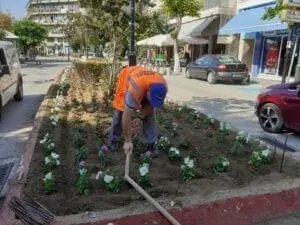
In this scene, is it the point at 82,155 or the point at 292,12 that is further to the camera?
the point at 292,12

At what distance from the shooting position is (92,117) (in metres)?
7.74

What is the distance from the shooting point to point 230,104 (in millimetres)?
12148

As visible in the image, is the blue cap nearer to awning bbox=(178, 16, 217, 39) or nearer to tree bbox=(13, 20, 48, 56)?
awning bbox=(178, 16, 217, 39)

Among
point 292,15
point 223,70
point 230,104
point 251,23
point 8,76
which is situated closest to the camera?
point 8,76

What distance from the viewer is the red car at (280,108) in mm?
7363

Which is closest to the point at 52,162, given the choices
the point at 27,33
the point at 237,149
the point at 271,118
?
the point at 237,149

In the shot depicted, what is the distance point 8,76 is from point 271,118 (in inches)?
246

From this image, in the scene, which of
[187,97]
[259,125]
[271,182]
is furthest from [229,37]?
[271,182]

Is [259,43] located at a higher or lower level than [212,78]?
higher

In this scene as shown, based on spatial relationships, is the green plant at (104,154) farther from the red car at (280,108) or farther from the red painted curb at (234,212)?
the red car at (280,108)

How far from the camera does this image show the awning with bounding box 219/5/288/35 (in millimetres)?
18062

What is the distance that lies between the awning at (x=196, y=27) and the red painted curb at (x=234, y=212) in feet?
79.1

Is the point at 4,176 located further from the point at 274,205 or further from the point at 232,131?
the point at 232,131

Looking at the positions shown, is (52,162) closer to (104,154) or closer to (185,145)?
(104,154)
